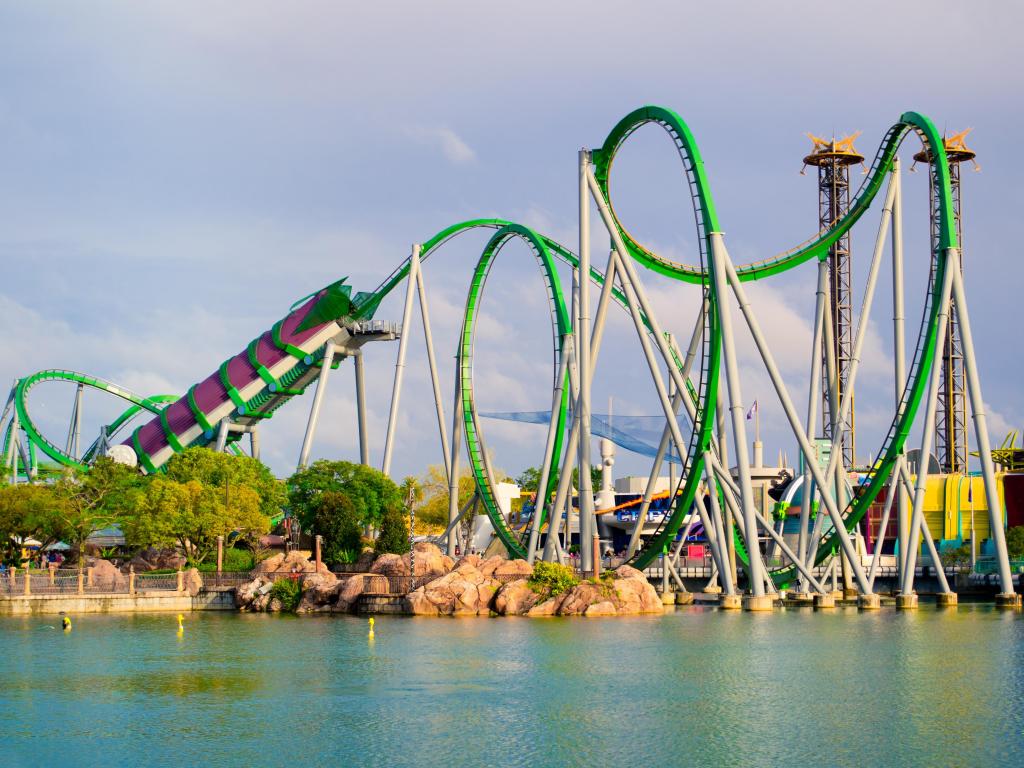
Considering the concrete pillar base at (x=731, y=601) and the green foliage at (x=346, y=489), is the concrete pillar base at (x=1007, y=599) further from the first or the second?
the green foliage at (x=346, y=489)

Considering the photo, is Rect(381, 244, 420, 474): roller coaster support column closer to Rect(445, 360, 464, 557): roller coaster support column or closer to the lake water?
Rect(445, 360, 464, 557): roller coaster support column

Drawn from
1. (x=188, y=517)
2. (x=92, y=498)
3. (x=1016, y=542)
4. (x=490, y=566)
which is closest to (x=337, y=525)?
(x=188, y=517)

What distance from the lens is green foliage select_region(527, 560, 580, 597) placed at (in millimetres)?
41094

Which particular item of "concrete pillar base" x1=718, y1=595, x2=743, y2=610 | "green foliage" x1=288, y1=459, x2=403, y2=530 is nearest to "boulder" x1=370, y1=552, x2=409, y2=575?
"green foliage" x1=288, y1=459, x2=403, y2=530

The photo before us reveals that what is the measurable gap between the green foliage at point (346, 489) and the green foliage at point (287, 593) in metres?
10.1

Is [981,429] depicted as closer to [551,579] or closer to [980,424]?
[980,424]

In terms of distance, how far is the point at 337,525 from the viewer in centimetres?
5391

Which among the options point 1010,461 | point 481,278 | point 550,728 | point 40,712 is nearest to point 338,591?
point 481,278

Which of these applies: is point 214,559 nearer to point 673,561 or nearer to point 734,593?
point 673,561

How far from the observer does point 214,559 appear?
177 feet

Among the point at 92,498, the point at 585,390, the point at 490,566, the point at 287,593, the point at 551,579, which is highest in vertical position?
the point at 585,390

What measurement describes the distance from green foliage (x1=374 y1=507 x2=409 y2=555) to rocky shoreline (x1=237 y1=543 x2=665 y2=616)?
17.1 feet

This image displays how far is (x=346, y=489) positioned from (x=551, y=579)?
1799 centimetres

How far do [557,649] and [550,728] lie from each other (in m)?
9.55
